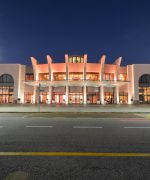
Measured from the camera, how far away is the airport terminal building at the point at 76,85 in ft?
136

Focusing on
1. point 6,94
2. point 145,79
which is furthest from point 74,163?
point 6,94

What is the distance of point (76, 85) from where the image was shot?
1639 inches

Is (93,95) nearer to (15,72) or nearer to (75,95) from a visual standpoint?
(75,95)

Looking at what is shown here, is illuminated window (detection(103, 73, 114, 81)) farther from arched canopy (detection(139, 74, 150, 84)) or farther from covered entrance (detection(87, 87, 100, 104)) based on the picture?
arched canopy (detection(139, 74, 150, 84))

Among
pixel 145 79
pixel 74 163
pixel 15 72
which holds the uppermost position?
pixel 15 72

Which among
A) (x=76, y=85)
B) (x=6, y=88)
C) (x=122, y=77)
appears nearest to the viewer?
(x=76, y=85)

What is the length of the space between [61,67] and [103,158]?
38782 millimetres

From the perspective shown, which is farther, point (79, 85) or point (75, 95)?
point (75, 95)

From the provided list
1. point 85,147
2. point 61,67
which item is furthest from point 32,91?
point 85,147

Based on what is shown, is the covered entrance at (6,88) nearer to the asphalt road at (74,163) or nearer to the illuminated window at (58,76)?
the illuminated window at (58,76)

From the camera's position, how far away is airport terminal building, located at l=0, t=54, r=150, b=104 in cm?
4156

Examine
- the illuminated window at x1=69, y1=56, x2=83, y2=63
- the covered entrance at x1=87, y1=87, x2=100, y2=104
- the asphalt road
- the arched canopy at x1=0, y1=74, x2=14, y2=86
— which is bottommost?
the asphalt road

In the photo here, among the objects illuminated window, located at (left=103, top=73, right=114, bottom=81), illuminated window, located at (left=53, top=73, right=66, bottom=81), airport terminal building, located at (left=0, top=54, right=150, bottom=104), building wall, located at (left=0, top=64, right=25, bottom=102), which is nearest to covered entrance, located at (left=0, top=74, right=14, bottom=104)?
airport terminal building, located at (left=0, top=54, right=150, bottom=104)

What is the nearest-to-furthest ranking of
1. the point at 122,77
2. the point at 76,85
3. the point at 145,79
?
1. the point at 76,85
2. the point at 145,79
3. the point at 122,77
